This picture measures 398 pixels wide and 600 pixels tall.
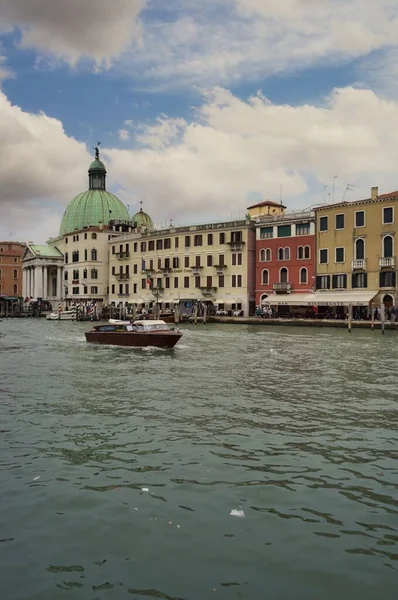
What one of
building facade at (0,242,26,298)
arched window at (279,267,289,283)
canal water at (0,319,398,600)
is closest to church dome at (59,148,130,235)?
building facade at (0,242,26,298)

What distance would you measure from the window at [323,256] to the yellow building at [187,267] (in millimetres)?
8556

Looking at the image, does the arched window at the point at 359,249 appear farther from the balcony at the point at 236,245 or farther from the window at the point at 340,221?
the balcony at the point at 236,245

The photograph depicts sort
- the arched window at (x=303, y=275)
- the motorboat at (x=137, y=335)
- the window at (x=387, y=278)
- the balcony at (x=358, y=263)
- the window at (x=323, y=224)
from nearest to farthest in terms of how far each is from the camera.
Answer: the motorboat at (x=137, y=335) < the window at (x=387, y=278) < the balcony at (x=358, y=263) < the window at (x=323, y=224) < the arched window at (x=303, y=275)

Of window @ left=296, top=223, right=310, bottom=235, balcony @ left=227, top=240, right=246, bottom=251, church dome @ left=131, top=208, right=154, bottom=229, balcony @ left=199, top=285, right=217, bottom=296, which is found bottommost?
balcony @ left=199, top=285, right=217, bottom=296

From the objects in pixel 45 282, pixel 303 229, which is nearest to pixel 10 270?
pixel 45 282

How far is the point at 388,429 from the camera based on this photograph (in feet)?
35.7

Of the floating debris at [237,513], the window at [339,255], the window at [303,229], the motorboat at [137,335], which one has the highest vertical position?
the window at [303,229]

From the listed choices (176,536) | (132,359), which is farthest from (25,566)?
(132,359)

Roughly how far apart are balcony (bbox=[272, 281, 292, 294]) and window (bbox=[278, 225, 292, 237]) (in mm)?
4541

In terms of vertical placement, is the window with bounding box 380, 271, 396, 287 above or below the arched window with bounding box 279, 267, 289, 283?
below

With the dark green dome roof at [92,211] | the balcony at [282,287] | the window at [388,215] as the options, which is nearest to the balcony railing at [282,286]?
the balcony at [282,287]

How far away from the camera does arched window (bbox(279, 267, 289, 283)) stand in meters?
54.5

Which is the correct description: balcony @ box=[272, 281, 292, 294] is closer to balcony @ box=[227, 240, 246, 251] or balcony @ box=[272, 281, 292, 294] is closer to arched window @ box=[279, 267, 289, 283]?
arched window @ box=[279, 267, 289, 283]

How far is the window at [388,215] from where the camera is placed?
46156 mm
